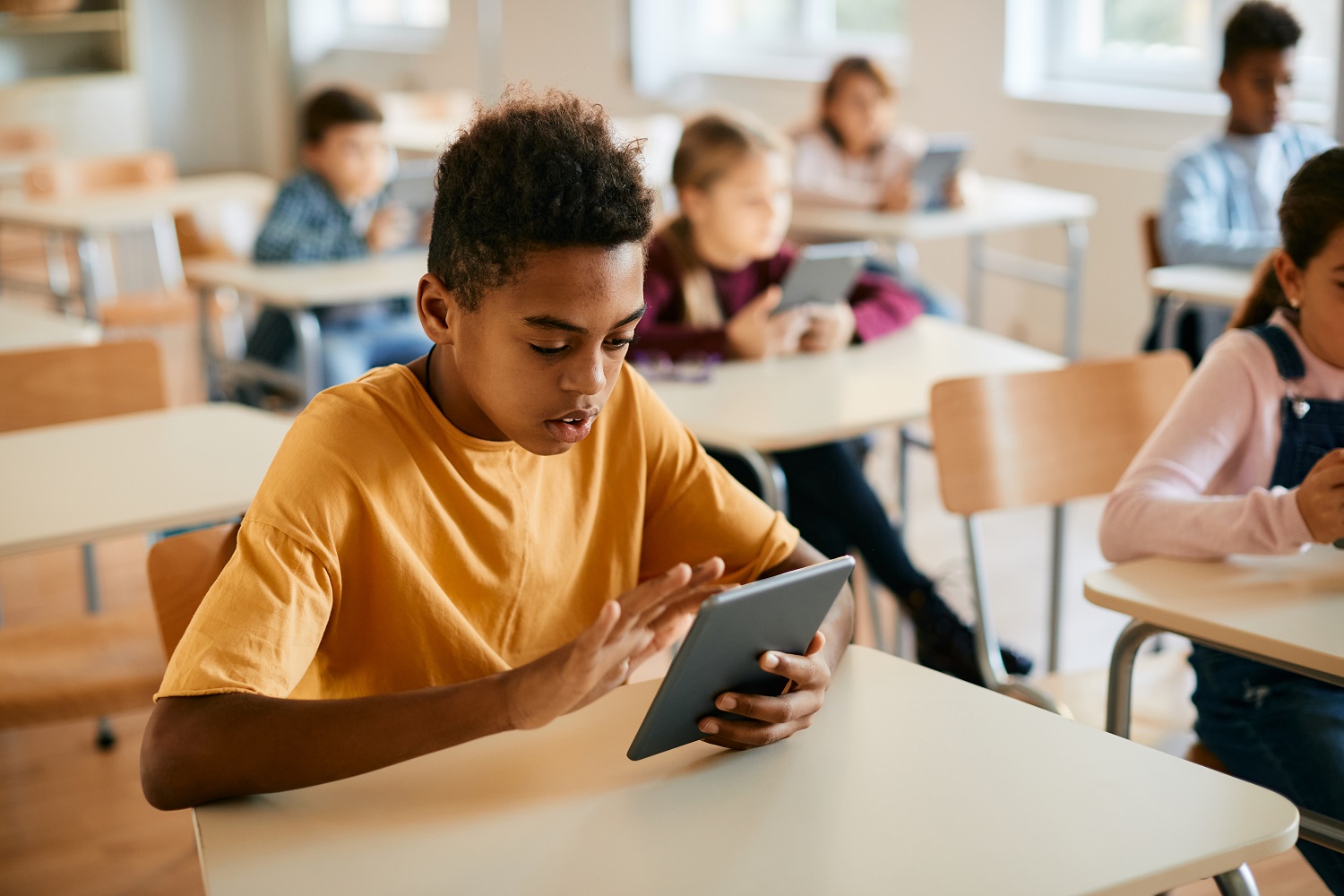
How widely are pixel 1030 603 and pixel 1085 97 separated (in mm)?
2596

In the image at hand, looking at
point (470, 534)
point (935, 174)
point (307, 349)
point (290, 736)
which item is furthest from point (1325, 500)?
point (935, 174)

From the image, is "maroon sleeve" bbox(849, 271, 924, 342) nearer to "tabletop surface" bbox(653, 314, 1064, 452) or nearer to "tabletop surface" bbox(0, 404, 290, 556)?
"tabletop surface" bbox(653, 314, 1064, 452)

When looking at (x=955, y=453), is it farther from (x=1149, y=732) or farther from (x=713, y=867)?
(x=713, y=867)

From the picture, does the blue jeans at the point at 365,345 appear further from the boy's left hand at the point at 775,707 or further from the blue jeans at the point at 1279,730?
the boy's left hand at the point at 775,707

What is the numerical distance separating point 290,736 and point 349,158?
9.96 ft

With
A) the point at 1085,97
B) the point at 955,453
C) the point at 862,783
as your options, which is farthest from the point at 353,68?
the point at 862,783

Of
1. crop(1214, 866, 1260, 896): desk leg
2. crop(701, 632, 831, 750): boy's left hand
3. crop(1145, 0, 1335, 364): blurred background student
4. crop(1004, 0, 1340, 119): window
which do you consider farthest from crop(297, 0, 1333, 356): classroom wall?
crop(1214, 866, 1260, 896): desk leg

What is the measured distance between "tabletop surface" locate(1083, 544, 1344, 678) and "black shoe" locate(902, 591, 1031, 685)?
0.69 m

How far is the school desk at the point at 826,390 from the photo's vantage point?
203cm

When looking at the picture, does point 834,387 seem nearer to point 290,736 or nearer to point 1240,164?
point 290,736

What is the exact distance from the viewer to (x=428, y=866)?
2.90 ft

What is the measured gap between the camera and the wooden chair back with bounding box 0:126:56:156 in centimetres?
584

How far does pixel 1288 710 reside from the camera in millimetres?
1376

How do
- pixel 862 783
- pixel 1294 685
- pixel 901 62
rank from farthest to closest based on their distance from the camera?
pixel 901 62 < pixel 1294 685 < pixel 862 783
